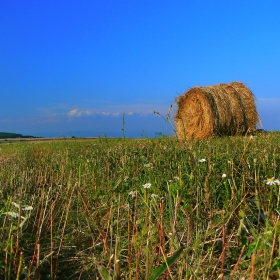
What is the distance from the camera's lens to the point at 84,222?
3461 mm

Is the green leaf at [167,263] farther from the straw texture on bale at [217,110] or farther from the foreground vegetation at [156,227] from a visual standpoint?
the straw texture on bale at [217,110]

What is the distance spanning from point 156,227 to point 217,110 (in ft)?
34.3

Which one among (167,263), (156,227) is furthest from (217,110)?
(167,263)

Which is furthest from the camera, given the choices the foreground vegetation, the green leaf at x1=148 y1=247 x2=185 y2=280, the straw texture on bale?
the straw texture on bale

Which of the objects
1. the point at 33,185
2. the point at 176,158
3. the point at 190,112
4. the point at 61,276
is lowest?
the point at 61,276

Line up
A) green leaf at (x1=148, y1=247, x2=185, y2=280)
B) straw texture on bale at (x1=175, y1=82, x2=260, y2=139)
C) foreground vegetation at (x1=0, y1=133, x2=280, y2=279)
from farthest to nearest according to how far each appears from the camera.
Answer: straw texture on bale at (x1=175, y1=82, x2=260, y2=139), foreground vegetation at (x1=0, y1=133, x2=280, y2=279), green leaf at (x1=148, y1=247, x2=185, y2=280)

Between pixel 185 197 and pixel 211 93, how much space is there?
992cm

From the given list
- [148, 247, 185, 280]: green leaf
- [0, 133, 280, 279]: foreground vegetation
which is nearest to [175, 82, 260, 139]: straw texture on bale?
[0, 133, 280, 279]: foreground vegetation

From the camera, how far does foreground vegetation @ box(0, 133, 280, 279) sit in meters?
2.00

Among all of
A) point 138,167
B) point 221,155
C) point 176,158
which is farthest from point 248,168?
point 138,167

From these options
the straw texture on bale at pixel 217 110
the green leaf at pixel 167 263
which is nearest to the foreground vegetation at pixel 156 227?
the green leaf at pixel 167 263

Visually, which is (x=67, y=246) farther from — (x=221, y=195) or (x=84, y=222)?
(x=221, y=195)

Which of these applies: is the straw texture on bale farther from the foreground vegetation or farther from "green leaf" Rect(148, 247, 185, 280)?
"green leaf" Rect(148, 247, 185, 280)

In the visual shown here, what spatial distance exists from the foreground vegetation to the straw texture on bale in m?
7.36
